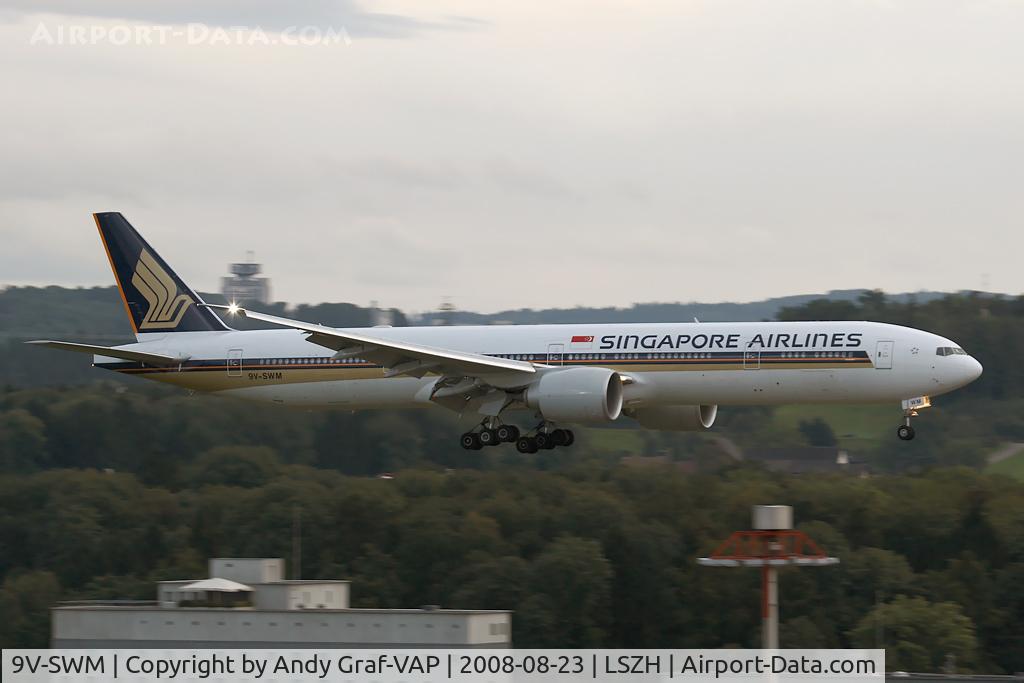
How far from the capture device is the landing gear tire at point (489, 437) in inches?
2398

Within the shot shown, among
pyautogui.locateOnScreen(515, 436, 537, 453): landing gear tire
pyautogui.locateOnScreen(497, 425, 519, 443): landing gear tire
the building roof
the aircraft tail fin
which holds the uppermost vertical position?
the aircraft tail fin

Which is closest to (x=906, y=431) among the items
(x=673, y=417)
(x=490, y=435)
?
(x=673, y=417)

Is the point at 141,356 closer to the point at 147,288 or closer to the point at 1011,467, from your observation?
the point at 147,288

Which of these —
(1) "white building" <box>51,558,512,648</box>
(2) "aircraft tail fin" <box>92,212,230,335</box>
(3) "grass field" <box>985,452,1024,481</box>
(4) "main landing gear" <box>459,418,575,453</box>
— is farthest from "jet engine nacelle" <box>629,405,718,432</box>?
(3) "grass field" <box>985,452,1024,481</box>

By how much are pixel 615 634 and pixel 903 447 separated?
47535mm

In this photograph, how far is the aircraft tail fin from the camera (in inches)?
2611

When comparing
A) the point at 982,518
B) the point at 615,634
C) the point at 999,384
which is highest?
the point at 999,384

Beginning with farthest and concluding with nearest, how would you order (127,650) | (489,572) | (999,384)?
(999,384)
(489,572)
(127,650)

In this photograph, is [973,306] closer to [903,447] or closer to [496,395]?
[903,447]

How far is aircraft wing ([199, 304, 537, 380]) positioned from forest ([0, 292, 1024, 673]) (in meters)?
32.8

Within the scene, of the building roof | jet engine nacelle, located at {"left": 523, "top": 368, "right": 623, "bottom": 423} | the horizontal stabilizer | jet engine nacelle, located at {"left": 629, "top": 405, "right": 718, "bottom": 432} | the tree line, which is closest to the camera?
jet engine nacelle, located at {"left": 523, "top": 368, "right": 623, "bottom": 423}

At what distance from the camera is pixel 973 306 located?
545 feet

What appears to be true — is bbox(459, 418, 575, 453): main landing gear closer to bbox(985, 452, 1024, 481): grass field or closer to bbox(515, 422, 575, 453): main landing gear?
bbox(515, 422, 575, 453): main landing gear

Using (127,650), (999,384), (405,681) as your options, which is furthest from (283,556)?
(999,384)
